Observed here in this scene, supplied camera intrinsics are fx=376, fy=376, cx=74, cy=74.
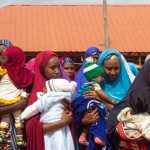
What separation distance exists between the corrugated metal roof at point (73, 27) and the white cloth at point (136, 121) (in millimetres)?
10848

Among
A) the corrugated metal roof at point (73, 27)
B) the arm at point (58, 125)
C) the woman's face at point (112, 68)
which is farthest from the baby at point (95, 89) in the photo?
the corrugated metal roof at point (73, 27)

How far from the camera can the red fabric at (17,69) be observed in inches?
124

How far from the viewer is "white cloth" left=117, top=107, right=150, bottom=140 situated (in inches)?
102

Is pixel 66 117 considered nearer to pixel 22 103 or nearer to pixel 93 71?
pixel 22 103

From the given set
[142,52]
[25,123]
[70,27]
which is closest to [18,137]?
[25,123]

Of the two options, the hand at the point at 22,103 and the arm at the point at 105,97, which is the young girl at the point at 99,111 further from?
the hand at the point at 22,103

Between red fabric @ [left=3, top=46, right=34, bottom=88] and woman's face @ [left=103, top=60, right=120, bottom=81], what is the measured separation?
2.27ft

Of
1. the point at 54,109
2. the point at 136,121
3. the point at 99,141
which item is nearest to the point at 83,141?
the point at 99,141

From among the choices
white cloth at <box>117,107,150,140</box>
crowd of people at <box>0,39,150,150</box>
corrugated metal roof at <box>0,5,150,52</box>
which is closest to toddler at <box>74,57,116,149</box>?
crowd of people at <box>0,39,150,150</box>

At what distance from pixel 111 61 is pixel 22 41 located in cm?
1119

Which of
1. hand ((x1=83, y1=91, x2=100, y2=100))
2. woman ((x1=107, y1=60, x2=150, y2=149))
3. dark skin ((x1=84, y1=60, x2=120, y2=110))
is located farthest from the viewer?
dark skin ((x1=84, y1=60, x2=120, y2=110))

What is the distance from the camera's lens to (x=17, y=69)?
3188mm

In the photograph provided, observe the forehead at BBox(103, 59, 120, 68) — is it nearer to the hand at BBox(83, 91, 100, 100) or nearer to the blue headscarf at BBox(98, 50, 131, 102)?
the blue headscarf at BBox(98, 50, 131, 102)

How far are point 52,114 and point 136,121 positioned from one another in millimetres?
685
